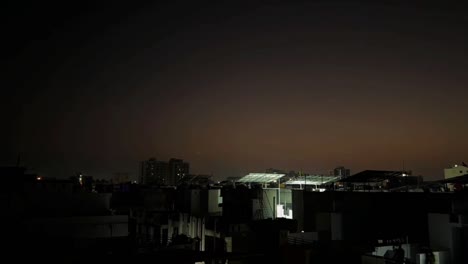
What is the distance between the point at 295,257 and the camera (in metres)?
13.9

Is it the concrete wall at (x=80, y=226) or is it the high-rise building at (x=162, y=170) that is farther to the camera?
the high-rise building at (x=162, y=170)

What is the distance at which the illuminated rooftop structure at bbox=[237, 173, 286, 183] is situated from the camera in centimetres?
3416

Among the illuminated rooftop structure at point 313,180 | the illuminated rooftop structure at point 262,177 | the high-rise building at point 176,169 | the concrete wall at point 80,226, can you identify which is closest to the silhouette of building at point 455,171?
the illuminated rooftop structure at point 313,180

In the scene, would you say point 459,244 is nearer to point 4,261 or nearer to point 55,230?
point 4,261

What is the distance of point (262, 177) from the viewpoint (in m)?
35.0

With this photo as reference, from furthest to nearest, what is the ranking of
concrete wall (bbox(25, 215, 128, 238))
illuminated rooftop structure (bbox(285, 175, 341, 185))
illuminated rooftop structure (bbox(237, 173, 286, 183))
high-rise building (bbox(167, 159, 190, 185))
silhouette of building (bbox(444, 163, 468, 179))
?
1. high-rise building (bbox(167, 159, 190, 185))
2. silhouette of building (bbox(444, 163, 468, 179))
3. illuminated rooftop structure (bbox(285, 175, 341, 185))
4. illuminated rooftop structure (bbox(237, 173, 286, 183))
5. concrete wall (bbox(25, 215, 128, 238))

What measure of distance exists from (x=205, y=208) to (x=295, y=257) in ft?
74.4

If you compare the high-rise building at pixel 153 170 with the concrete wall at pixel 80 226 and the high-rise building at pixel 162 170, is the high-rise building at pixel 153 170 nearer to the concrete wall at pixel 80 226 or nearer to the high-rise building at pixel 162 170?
the high-rise building at pixel 162 170

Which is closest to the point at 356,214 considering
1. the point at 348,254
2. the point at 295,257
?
the point at 348,254

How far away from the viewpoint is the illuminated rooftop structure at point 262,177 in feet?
112

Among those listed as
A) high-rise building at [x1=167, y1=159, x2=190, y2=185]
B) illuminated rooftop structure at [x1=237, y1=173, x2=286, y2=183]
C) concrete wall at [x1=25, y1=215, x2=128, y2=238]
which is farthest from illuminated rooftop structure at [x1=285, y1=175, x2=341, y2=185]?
high-rise building at [x1=167, y1=159, x2=190, y2=185]

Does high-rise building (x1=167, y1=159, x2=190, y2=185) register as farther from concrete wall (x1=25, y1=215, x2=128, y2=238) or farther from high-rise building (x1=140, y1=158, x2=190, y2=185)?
concrete wall (x1=25, y1=215, x2=128, y2=238)

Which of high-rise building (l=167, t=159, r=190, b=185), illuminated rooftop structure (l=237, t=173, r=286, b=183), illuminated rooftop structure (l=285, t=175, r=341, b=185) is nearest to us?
illuminated rooftop structure (l=237, t=173, r=286, b=183)

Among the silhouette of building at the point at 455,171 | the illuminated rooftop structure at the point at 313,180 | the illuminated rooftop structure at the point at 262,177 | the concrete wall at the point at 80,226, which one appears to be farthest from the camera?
the silhouette of building at the point at 455,171
